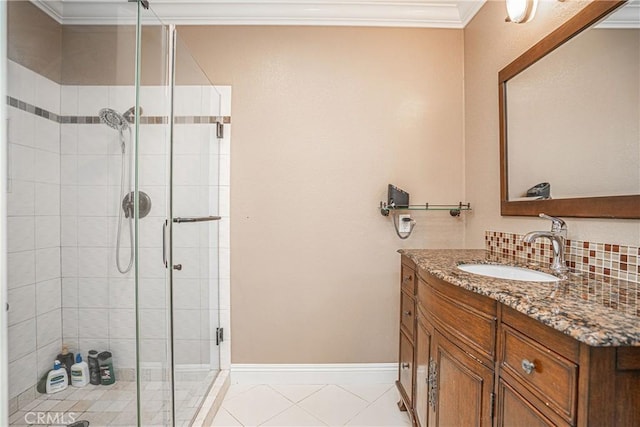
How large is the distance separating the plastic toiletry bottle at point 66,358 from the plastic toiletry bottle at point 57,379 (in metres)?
0.01

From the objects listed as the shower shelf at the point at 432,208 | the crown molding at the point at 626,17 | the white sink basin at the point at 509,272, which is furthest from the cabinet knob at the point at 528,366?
the shower shelf at the point at 432,208

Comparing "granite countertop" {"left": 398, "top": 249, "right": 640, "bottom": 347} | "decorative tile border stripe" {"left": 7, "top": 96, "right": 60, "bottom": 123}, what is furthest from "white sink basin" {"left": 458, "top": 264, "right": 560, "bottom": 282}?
"decorative tile border stripe" {"left": 7, "top": 96, "right": 60, "bottom": 123}

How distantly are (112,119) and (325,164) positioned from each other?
1.20 m

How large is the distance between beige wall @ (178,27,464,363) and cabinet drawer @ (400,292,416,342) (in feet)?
0.96

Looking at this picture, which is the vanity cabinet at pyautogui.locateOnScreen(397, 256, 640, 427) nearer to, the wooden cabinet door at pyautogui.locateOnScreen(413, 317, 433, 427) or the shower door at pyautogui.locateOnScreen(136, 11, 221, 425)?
the wooden cabinet door at pyautogui.locateOnScreen(413, 317, 433, 427)

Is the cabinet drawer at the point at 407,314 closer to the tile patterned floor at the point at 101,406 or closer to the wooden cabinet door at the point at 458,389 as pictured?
the wooden cabinet door at the point at 458,389

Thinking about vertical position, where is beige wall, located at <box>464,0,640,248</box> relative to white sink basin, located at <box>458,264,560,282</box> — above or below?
above

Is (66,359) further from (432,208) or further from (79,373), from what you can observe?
(432,208)

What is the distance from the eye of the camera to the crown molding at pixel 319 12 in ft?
6.68

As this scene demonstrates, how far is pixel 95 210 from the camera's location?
4.85ft

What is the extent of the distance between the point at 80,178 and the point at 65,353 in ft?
2.73

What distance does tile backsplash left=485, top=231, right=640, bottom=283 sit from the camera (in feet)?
3.38

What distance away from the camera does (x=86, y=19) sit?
144 centimetres

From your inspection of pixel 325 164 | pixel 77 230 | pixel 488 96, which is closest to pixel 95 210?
pixel 77 230
